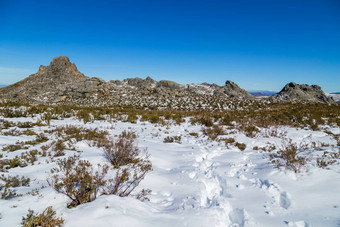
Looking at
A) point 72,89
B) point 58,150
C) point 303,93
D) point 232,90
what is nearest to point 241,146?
point 58,150

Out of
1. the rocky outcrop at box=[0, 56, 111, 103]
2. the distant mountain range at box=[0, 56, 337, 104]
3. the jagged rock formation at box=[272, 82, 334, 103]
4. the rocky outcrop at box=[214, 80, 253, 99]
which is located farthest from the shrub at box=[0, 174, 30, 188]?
the rocky outcrop at box=[214, 80, 253, 99]

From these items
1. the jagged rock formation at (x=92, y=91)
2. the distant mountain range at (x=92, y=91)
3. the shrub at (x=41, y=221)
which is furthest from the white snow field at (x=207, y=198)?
the distant mountain range at (x=92, y=91)

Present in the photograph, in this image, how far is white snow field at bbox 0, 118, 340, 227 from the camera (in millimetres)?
2465

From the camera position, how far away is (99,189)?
3168mm

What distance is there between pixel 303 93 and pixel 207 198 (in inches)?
2188

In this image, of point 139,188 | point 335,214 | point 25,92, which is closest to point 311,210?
point 335,214

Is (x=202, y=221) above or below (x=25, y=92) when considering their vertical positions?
below

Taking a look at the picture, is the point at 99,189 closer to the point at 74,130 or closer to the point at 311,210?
the point at 311,210

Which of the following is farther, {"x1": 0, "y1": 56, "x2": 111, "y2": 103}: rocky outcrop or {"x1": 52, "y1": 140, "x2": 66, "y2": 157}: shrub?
{"x1": 0, "y1": 56, "x2": 111, "y2": 103}: rocky outcrop

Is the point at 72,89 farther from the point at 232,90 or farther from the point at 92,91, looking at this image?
the point at 232,90

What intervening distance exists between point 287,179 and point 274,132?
5516 mm

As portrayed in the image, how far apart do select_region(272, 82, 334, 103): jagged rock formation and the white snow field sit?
1777 inches

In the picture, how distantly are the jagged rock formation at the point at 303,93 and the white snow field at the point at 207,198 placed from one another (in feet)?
148

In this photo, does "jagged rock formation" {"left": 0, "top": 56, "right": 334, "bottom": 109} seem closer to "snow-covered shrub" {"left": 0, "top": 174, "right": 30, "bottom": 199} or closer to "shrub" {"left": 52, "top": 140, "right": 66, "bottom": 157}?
"shrub" {"left": 52, "top": 140, "right": 66, "bottom": 157}
